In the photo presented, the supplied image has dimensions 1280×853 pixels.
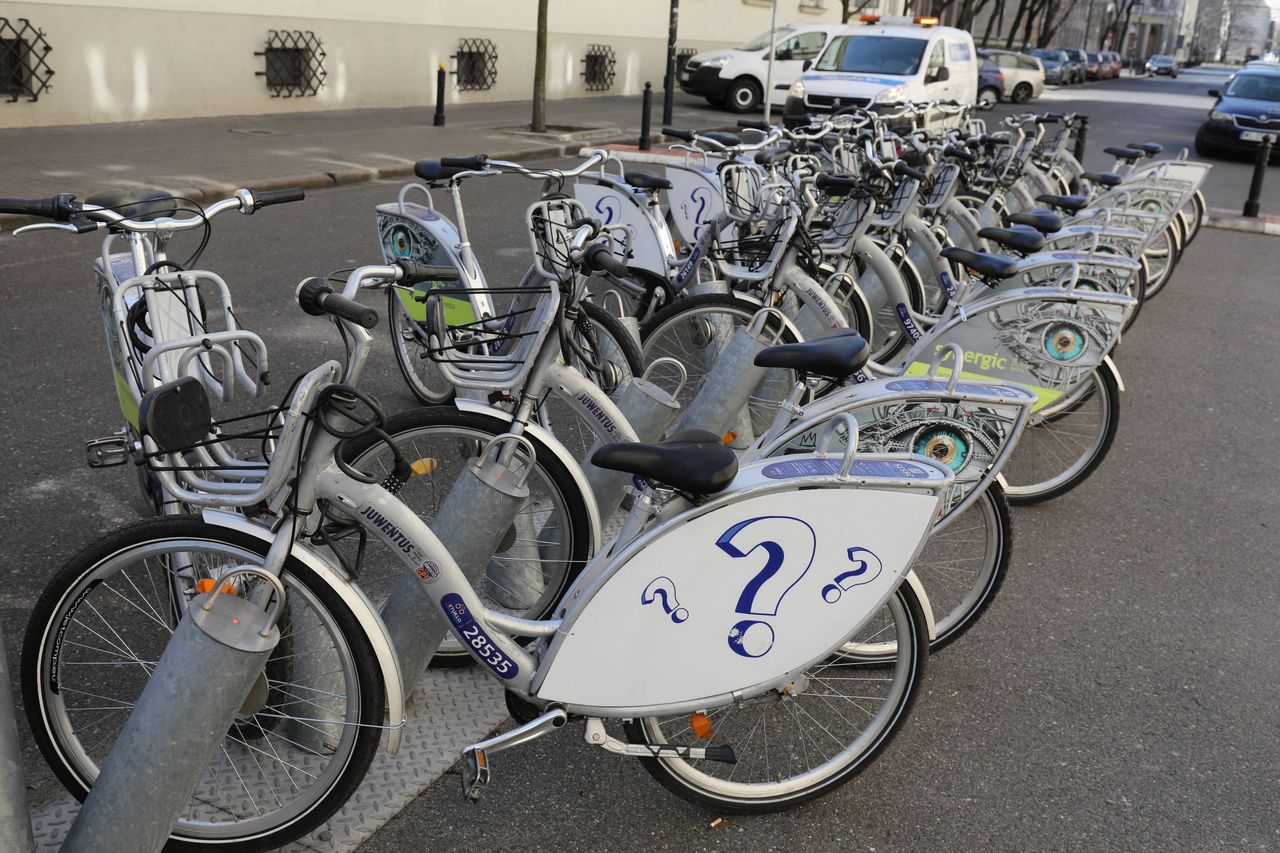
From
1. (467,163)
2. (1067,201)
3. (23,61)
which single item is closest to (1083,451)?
(1067,201)

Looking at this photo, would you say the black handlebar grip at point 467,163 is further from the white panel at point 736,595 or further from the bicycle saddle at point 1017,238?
the white panel at point 736,595

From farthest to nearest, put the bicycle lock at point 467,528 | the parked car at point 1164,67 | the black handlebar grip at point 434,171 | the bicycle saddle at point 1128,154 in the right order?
the parked car at point 1164,67, the bicycle saddle at point 1128,154, the black handlebar grip at point 434,171, the bicycle lock at point 467,528

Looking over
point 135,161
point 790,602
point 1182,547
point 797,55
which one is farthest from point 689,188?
point 797,55

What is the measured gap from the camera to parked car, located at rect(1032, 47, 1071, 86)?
44.6 meters

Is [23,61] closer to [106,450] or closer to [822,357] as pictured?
A: [106,450]

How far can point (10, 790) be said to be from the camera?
2.05 metres

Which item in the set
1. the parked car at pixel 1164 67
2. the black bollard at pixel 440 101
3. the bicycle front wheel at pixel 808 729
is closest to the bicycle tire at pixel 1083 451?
the bicycle front wheel at pixel 808 729

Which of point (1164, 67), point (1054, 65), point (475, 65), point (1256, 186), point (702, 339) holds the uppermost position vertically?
point (1164, 67)

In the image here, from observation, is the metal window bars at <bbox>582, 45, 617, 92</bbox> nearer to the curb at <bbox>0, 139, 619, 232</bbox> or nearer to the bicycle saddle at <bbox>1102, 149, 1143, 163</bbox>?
the curb at <bbox>0, 139, 619, 232</bbox>

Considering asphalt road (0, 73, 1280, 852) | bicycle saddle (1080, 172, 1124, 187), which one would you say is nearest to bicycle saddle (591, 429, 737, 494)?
asphalt road (0, 73, 1280, 852)

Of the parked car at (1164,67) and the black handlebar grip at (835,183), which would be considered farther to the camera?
the parked car at (1164,67)

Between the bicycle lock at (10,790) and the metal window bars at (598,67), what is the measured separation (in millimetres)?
22495

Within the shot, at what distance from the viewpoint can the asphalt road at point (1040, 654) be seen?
9.28ft

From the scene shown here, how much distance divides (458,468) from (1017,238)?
2.99 m
